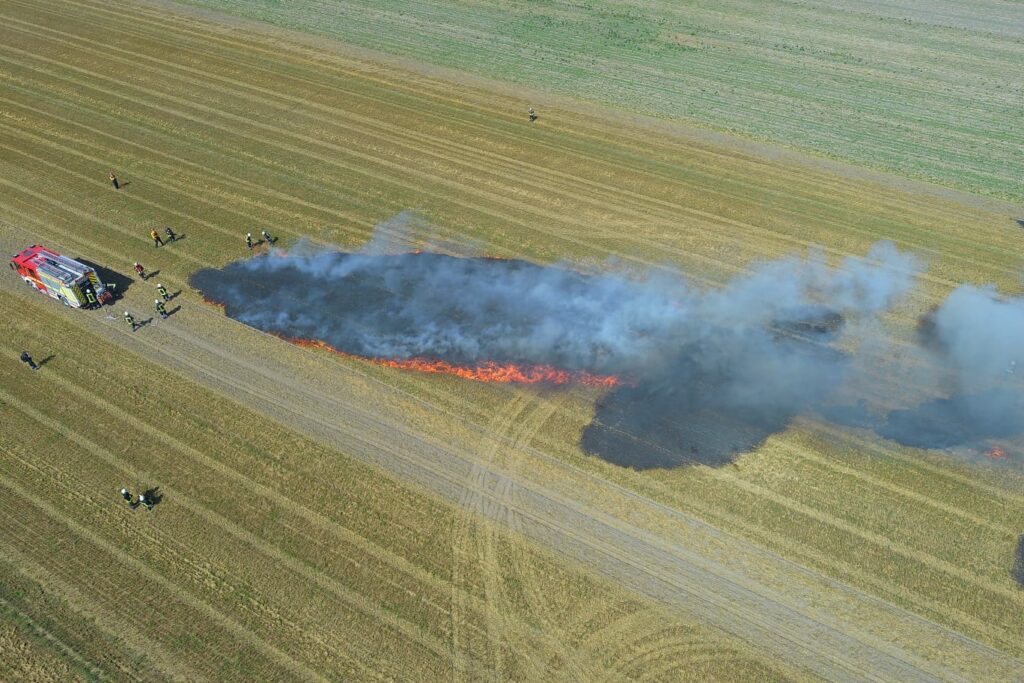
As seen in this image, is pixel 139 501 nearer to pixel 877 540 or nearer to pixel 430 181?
pixel 430 181

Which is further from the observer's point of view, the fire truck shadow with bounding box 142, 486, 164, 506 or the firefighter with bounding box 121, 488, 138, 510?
the fire truck shadow with bounding box 142, 486, 164, 506

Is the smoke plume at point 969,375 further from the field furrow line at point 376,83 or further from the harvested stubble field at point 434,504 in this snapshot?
the field furrow line at point 376,83

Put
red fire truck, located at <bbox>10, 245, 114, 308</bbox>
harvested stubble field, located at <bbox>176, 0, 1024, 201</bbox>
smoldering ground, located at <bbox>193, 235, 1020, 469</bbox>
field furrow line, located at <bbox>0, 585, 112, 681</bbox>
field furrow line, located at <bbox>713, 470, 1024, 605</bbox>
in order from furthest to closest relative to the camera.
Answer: harvested stubble field, located at <bbox>176, 0, 1024, 201</bbox> → red fire truck, located at <bbox>10, 245, 114, 308</bbox> → smoldering ground, located at <bbox>193, 235, 1020, 469</bbox> → field furrow line, located at <bbox>713, 470, 1024, 605</bbox> → field furrow line, located at <bbox>0, 585, 112, 681</bbox>

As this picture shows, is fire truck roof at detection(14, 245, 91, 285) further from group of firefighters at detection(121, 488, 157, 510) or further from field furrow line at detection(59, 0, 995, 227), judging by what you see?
field furrow line at detection(59, 0, 995, 227)

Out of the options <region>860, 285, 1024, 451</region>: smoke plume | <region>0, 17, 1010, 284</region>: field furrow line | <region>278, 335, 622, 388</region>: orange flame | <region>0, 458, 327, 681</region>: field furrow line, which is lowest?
<region>0, 458, 327, 681</region>: field furrow line

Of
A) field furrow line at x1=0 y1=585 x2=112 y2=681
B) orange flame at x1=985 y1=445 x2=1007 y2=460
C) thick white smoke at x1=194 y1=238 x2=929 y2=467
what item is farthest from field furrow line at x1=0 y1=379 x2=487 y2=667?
orange flame at x1=985 y1=445 x2=1007 y2=460

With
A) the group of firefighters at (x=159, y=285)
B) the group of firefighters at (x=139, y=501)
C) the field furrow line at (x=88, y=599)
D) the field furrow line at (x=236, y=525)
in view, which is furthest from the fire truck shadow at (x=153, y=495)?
the group of firefighters at (x=159, y=285)

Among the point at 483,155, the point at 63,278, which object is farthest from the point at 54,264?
the point at 483,155
